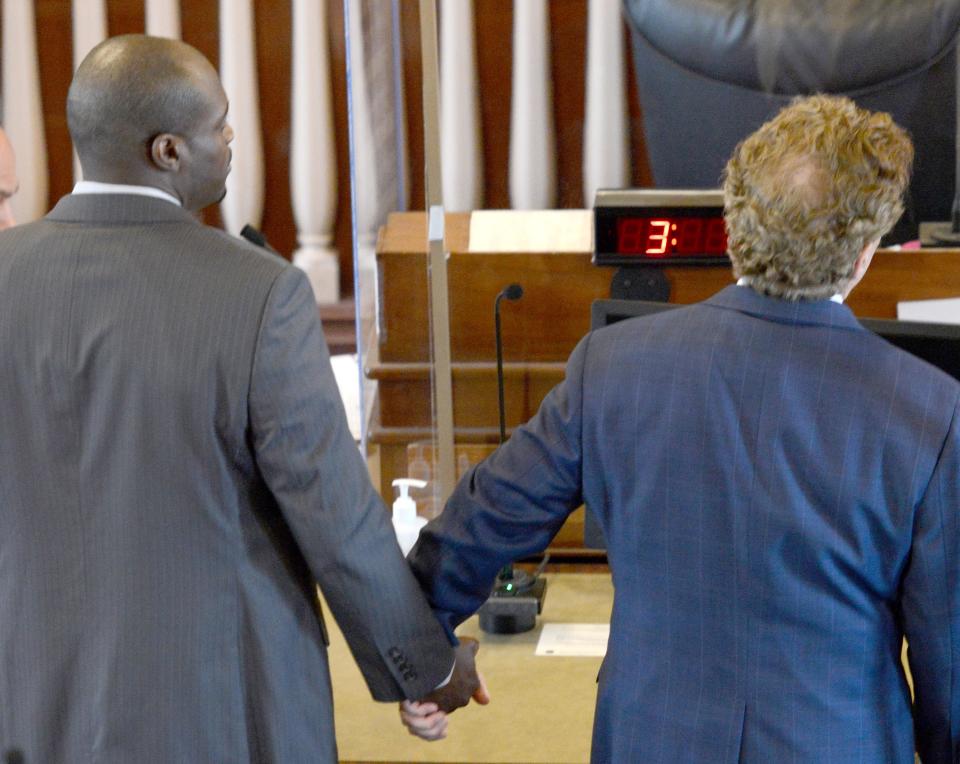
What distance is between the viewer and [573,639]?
1.68 m

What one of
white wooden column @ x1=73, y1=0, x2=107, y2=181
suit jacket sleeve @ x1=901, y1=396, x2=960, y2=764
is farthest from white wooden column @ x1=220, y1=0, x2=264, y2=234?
suit jacket sleeve @ x1=901, y1=396, x2=960, y2=764

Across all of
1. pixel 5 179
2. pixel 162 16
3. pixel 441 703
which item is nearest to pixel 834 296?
pixel 441 703

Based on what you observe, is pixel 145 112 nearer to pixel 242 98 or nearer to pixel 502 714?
pixel 502 714

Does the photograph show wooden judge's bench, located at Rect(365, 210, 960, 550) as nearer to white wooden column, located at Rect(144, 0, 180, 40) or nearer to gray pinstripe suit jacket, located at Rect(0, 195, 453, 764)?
gray pinstripe suit jacket, located at Rect(0, 195, 453, 764)

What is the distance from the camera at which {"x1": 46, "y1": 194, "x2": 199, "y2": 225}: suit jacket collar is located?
3.95ft

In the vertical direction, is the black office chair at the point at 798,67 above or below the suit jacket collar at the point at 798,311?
above

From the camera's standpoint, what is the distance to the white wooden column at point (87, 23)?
2.97 m

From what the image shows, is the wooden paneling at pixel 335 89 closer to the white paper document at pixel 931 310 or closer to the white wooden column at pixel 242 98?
the white wooden column at pixel 242 98

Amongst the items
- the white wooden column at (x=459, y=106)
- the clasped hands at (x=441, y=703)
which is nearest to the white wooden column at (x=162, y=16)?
the white wooden column at (x=459, y=106)

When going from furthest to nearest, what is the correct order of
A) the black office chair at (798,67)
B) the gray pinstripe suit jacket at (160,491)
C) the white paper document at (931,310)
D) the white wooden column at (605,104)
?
1. the white wooden column at (605,104)
2. the black office chair at (798,67)
3. the white paper document at (931,310)
4. the gray pinstripe suit jacket at (160,491)

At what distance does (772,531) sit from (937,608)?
140 millimetres

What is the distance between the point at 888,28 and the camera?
2.33 metres

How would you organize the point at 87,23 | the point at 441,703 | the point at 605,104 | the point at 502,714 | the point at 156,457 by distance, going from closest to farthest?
the point at 156,457 < the point at 441,703 < the point at 502,714 < the point at 605,104 < the point at 87,23

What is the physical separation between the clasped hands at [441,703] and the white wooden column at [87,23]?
1.95 m
